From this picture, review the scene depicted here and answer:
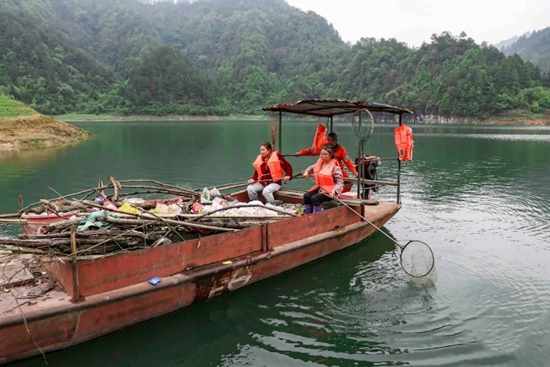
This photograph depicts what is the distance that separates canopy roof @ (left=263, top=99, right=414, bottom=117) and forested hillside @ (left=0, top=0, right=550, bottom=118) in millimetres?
83362

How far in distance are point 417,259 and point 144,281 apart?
4.46 m

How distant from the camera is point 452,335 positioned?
5.59 m

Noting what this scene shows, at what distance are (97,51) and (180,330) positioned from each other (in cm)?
17357

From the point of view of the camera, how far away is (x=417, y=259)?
711cm

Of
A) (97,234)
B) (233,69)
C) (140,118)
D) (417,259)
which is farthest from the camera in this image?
(233,69)

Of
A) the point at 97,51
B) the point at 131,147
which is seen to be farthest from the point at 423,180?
the point at 97,51

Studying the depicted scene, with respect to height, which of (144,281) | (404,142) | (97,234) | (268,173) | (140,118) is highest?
(140,118)

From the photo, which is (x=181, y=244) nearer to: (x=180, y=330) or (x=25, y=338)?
(x=180, y=330)

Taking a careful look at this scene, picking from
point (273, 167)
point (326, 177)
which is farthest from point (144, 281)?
point (273, 167)

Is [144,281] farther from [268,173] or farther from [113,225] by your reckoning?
[268,173]

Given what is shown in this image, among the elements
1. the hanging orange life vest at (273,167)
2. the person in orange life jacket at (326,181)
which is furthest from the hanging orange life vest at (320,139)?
the person in orange life jacket at (326,181)

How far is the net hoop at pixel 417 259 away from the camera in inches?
277

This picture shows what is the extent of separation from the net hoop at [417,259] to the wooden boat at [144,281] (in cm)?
132

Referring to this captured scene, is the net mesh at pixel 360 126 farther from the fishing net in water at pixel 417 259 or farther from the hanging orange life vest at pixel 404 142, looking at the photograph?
the fishing net in water at pixel 417 259
